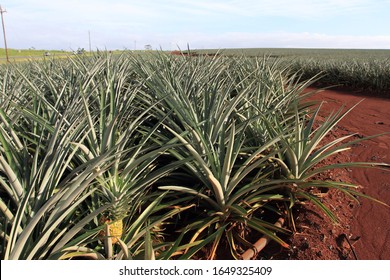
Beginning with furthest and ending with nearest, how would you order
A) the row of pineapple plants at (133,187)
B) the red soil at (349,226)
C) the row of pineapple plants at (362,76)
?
the row of pineapple plants at (362,76) < the red soil at (349,226) < the row of pineapple plants at (133,187)

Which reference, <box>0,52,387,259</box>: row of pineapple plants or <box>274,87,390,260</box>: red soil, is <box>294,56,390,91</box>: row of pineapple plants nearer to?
<box>274,87,390,260</box>: red soil

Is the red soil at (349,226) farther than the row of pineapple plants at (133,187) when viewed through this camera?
Yes

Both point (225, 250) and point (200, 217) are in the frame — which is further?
point (200, 217)

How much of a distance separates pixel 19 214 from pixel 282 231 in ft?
4.01

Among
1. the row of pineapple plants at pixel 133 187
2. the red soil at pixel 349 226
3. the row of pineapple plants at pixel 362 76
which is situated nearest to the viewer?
the row of pineapple plants at pixel 133 187

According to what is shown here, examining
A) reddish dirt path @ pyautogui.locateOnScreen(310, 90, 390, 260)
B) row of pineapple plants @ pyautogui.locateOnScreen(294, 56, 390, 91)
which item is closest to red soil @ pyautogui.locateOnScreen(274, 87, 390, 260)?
reddish dirt path @ pyautogui.locateOnScreen(310, 90, 390, 260)

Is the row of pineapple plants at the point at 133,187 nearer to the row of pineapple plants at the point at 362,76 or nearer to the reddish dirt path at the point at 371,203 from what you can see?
the reddish dirt path at the point at 371,203

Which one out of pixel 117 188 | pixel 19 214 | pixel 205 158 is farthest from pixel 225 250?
pixel 19 214

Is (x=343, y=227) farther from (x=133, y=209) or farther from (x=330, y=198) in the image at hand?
(x=133, y=209)

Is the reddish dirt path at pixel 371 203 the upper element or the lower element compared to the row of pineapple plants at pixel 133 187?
lower

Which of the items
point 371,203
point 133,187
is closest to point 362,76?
point 371,203

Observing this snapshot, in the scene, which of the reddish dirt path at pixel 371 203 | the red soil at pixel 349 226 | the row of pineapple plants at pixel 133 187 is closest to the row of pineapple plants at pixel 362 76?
the reddish dirt path at pixel 371 203

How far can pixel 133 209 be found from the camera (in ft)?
5.38

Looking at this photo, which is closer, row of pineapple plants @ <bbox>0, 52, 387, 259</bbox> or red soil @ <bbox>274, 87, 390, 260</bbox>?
row of pineapple plants @ <bbox>0, 52, 387, 259</bbox>
